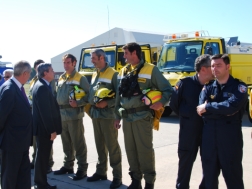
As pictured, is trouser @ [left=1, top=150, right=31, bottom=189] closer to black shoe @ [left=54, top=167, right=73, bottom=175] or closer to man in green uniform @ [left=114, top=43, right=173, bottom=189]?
man in green uniform @ [left=114, top=43, right=173, bottom=189]

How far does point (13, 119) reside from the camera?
418 cm

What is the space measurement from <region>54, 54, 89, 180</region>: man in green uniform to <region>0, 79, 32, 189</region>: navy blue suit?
140 cm

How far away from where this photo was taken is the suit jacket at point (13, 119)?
4.11 metres

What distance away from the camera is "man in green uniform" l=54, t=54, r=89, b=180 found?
18.8ft

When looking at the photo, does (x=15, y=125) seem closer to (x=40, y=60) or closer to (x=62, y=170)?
(x=62, y=170)

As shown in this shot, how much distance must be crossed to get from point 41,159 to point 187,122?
2233mm

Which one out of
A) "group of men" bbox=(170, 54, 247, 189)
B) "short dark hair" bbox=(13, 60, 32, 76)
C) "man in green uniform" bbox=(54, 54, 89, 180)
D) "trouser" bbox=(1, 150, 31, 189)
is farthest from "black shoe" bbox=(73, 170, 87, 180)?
"group of men" bbox=(170, 54, 247, 189)

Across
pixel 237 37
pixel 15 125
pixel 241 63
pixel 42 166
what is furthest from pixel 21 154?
pixel 237 37

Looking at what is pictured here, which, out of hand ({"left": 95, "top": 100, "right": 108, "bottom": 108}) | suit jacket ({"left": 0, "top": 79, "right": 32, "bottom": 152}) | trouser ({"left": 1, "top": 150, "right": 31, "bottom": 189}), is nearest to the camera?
suit jacket ({"left": 0, "top": 79, "right": 32, "bottom": 152})

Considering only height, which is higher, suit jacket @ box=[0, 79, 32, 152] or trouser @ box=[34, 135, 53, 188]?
suit jacket @ box=[0, 79, 32, 152]

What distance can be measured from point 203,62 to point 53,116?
2.28 m

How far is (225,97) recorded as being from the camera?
12.8ft

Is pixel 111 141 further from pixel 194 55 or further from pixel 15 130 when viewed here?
pixel 194 55

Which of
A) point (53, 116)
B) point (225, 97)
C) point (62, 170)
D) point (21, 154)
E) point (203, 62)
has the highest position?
point (203, 62)
